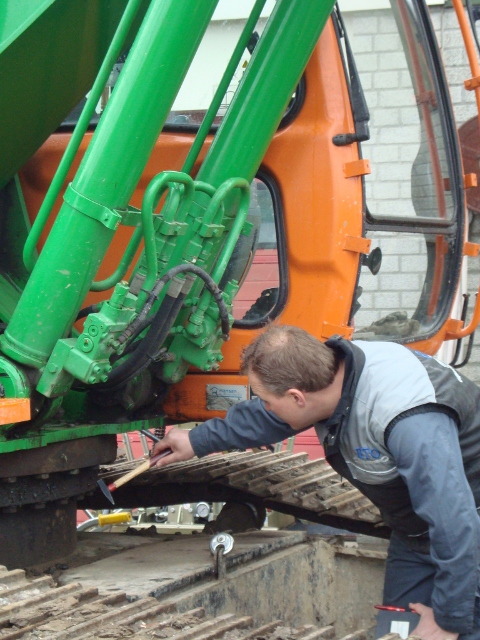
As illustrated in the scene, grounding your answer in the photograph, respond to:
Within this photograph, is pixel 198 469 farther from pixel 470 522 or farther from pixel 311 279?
pixel 470 522

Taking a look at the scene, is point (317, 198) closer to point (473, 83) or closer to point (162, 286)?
point (162, 286)

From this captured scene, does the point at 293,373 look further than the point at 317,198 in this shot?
No

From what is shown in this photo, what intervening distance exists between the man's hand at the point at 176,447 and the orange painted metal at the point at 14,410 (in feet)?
1.79

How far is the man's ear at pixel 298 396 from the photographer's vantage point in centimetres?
244

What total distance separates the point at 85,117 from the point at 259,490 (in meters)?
1.81

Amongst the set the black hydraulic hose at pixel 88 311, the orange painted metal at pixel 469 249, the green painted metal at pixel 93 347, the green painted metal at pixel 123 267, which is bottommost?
the green painted metal at pixel 93 347

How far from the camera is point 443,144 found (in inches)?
150

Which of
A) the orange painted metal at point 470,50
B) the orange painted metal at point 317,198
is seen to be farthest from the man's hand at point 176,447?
the orange painted metal at point 470,50

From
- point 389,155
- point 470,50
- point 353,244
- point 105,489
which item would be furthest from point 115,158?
point 470,50

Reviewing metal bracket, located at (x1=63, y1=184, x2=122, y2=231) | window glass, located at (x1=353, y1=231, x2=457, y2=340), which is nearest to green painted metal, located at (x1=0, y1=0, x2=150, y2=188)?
metal bracket, located at (x1=63, y1=184, x2=122, y2=231)

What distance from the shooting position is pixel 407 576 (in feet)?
9.32

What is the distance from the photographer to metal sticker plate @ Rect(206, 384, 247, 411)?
3.13m

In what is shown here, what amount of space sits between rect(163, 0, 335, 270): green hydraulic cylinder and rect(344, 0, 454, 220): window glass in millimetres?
616

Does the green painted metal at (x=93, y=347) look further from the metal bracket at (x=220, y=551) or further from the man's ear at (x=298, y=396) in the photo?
the metal bracket at (x=220, y=551)
